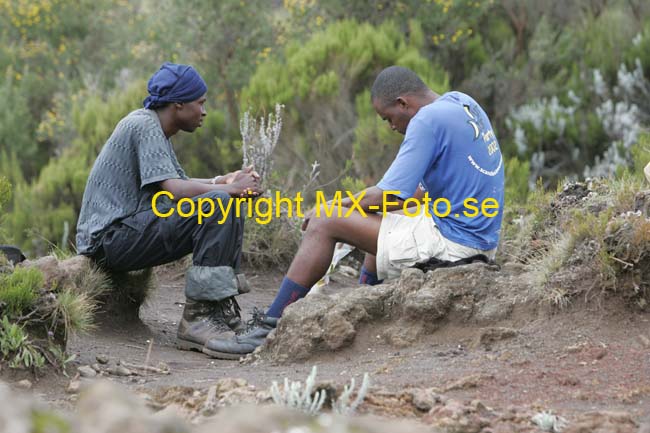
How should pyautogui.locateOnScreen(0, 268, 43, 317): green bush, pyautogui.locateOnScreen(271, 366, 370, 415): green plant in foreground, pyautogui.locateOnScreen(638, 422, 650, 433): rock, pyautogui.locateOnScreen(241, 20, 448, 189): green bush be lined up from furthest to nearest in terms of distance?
pyautogui.locateOnScreen(241, 20, 448, 189): green bush → pyautogui.locateOnScreen(0, 268, 43, 317): green bush → pyautogui.locateOnScreen(271, 366, 370, 415): green plant in foreground → pyautogui.locateOnScreen(638, 422, 650, 433): rock

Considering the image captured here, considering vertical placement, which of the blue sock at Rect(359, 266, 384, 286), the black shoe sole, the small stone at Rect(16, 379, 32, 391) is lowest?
the black shoe sole

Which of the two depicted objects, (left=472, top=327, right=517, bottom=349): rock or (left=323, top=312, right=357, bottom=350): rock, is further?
(left=323, top=312, right=357, bottom=350): rock

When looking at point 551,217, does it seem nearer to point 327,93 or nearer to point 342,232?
point 342,232

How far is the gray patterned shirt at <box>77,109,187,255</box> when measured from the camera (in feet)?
21.7

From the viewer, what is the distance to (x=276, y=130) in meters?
8.59

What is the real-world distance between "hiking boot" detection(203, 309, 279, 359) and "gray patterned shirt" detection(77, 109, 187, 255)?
0.90m

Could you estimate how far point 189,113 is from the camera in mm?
6844

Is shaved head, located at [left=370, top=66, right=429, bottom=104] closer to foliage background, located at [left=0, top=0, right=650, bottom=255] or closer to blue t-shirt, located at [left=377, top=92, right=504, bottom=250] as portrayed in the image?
blue t-shirt, located at [left=377, top=92, right=504, bottom=250]

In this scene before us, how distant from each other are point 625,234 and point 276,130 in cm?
371

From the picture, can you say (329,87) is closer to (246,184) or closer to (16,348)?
(246,184)

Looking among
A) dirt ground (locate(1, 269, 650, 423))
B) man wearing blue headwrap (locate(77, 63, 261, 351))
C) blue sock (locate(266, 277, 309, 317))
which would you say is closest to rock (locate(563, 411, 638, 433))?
dirt ground (locate(1, 269, 650, 423))

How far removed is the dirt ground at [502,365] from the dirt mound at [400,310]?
61 mm

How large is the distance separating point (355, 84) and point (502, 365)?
9163 mm

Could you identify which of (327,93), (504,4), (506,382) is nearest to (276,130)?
(506,382)
